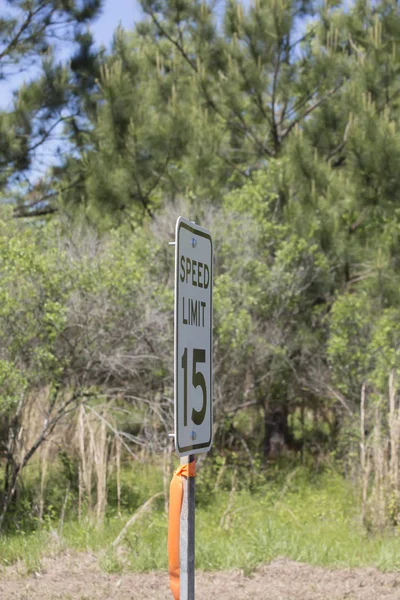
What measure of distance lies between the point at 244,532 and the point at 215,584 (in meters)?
2.35

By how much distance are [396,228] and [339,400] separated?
2.51 meters

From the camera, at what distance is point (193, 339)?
12.0 feet

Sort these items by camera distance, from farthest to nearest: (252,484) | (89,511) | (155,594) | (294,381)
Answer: (294,381)
(252,484)
(89,511)
(155,594)

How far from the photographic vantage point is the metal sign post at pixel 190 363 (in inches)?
137

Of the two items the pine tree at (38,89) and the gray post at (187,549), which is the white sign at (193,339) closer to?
the gray post at (187,549)

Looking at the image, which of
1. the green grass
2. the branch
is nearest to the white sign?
the green grass

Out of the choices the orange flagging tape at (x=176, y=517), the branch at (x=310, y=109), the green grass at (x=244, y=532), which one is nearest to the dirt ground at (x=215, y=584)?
the green grass at (x=244, y=532)

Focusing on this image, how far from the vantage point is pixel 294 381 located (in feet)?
41.4

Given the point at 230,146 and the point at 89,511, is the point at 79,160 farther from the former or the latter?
the point at 89,511

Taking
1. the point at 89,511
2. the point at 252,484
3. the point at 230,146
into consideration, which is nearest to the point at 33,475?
the point at 89,511

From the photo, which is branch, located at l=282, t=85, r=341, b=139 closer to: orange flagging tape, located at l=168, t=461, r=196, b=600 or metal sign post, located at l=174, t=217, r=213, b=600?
metal sign post, located at l=174, t=217, r=213, b=600

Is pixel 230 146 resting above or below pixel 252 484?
above

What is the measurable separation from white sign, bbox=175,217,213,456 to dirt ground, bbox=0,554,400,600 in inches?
116

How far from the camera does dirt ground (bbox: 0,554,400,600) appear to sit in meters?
6.21
